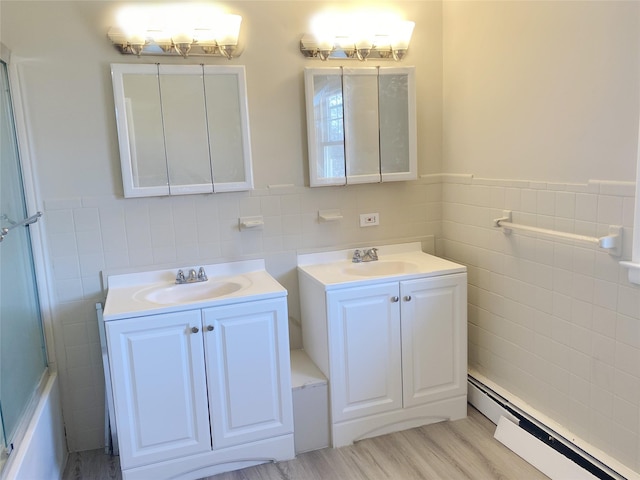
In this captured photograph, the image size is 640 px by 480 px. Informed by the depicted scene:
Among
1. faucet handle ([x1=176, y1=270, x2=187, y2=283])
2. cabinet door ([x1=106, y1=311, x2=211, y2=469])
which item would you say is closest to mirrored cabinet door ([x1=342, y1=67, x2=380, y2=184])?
faucet handle ([x1=176, y1=270, x2=187, y2=283])

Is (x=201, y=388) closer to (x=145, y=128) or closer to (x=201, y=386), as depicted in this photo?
(x=201, y=386)

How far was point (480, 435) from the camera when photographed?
264 cm

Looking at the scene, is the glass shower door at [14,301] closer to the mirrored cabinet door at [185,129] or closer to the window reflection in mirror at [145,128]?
the window reflection in mirror at [145,128]

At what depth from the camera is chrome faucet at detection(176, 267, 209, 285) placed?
2627mm

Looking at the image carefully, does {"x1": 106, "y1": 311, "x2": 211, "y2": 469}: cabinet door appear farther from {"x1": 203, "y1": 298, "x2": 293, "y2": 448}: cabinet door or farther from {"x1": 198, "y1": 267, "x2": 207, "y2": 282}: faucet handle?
{"x1": 198, "y1": 267, "x2": 207, "y2": 282}: faucet handle

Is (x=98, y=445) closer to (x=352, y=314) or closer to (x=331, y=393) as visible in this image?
(x=331, y=393)

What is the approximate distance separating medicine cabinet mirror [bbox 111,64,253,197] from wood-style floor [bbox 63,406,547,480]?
1.33 metres

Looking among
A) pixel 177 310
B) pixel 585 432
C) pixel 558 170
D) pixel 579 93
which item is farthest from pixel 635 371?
pixel 177 310

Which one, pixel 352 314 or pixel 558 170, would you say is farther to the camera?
pixel 352 314

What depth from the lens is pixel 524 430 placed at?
2475 millimetres

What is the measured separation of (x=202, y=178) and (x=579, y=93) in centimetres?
172

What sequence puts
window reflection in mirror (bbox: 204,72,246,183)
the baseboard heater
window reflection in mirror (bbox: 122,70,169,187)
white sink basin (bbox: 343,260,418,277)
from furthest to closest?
1. white sink basin (bbox: 343,260,418,277)
2. window reflection in mirror (bbox: 204,72,246,183)
3. window reflection in mirror (bbox: 122,70,169,187)
4. the baseboard heater

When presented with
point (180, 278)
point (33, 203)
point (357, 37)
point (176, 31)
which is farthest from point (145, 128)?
point (357, 37)

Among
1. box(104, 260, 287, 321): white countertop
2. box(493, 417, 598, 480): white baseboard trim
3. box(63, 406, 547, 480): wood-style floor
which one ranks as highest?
box(104, 260, 287, 321): white countertop
